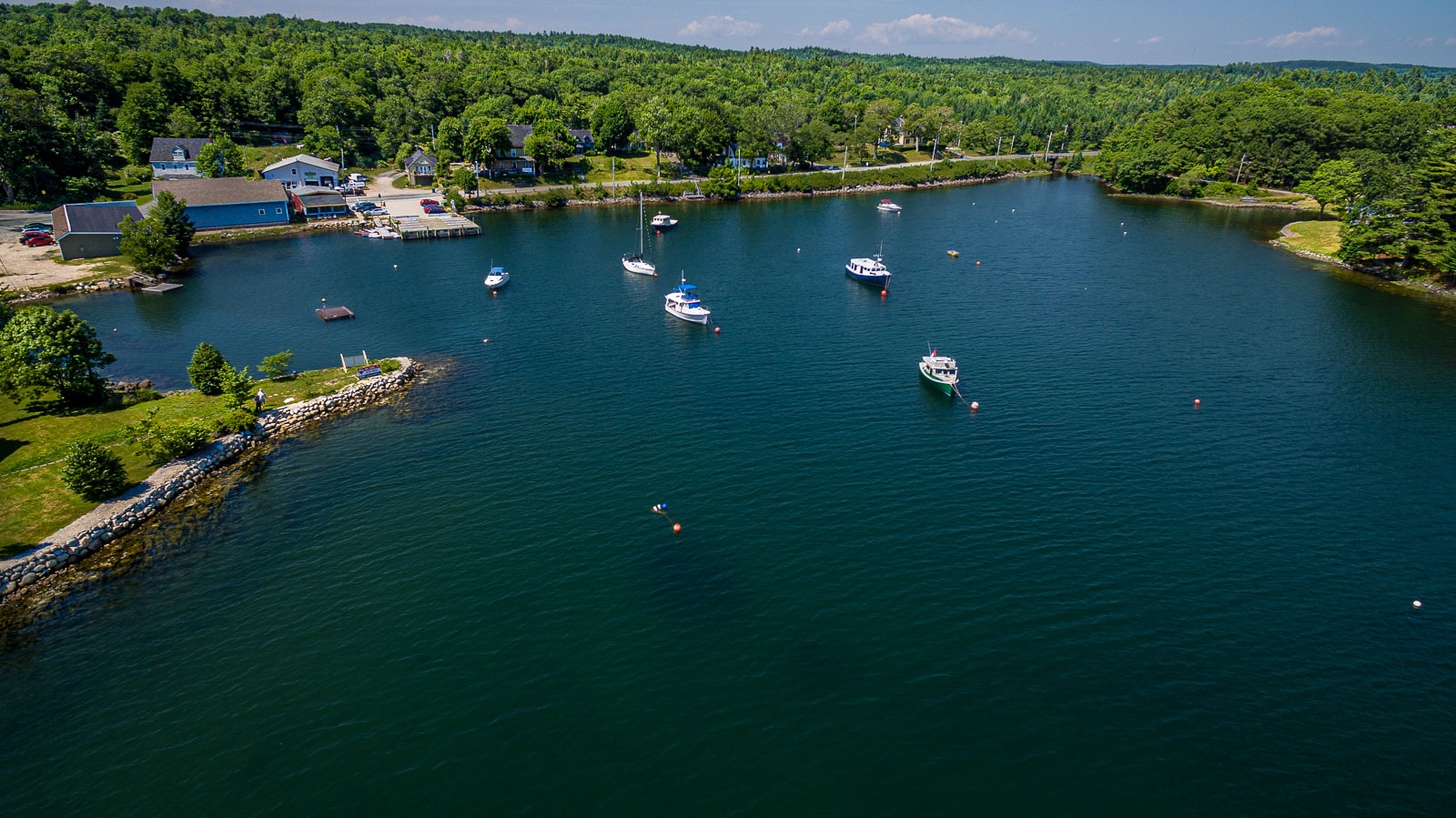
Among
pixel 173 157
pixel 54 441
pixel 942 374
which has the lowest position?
pixel 54 441

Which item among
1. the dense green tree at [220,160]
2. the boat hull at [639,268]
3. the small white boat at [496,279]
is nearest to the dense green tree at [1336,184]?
the boat hull at [639,268]

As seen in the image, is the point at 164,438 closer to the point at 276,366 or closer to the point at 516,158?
the point at 276,366

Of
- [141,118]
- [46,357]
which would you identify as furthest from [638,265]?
[141,118]

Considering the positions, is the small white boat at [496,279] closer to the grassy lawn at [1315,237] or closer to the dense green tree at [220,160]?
the dense green tree at [220,160]

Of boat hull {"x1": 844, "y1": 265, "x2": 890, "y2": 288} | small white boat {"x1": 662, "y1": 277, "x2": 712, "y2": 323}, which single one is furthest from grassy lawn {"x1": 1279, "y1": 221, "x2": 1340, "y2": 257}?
small white boat {"x1": 662, "y1": 277, "x2": 712, "y2": 323}

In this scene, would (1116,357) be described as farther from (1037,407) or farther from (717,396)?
(717,396)

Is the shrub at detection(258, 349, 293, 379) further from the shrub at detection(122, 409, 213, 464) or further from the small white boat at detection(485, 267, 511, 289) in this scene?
the small white boat at detection(485, 267, 511, 289)

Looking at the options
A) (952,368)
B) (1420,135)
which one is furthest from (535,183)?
(1420,135)
